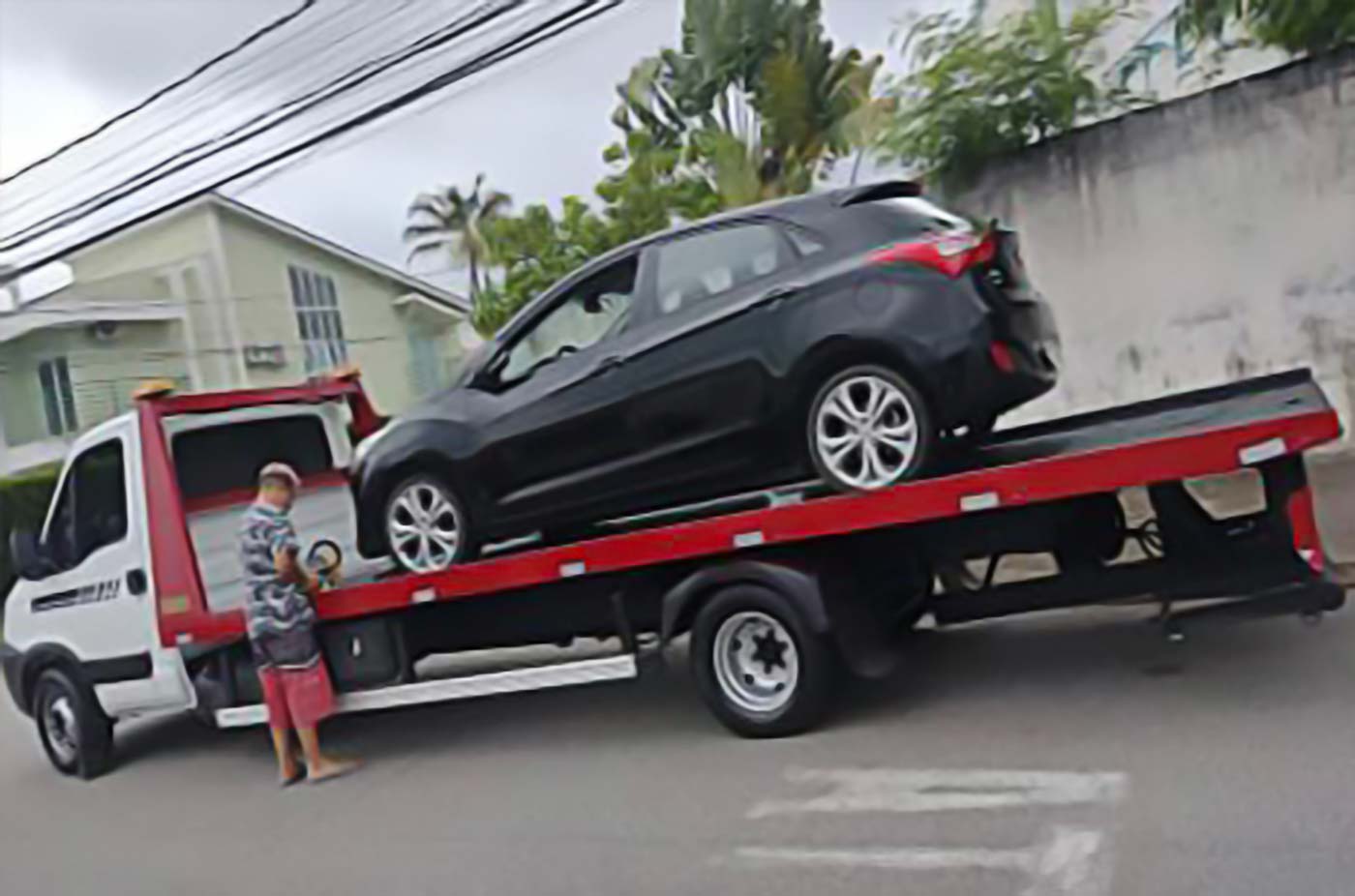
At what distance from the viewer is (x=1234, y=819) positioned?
14.1 ft

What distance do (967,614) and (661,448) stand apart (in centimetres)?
167

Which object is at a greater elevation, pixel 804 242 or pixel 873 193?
pixel 873 193

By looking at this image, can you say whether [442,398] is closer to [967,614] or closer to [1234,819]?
[967,614]

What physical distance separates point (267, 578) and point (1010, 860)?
3.87 metres

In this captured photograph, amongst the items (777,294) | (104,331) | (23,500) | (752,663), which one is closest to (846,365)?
(777,294)

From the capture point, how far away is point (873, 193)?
228 inches

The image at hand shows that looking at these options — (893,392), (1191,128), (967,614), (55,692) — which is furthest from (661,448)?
(1191,128)

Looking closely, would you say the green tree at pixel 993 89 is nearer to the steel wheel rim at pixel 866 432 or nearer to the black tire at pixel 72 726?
the steel wheel rim at pixel 866 432

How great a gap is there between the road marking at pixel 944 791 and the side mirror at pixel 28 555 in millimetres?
4709

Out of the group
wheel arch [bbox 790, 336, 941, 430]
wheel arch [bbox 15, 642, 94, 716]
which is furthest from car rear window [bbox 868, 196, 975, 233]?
wheel arch [bbox 15, 642, 94, 716]

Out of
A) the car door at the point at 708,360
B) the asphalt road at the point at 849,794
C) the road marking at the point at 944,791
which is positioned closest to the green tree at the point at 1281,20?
the asphalt road at the point at 849,794

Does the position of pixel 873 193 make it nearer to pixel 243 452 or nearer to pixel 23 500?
pixel 243 452

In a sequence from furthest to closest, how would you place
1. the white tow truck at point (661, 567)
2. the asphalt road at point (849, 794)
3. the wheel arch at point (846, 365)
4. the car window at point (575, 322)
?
the car window at point (575, 322) < the wheel arch at point (846, 365) < the white tow truck at point (661, 567) < the asphalt road at point (849, 794)

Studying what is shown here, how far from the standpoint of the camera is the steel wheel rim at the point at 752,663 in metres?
5.77
